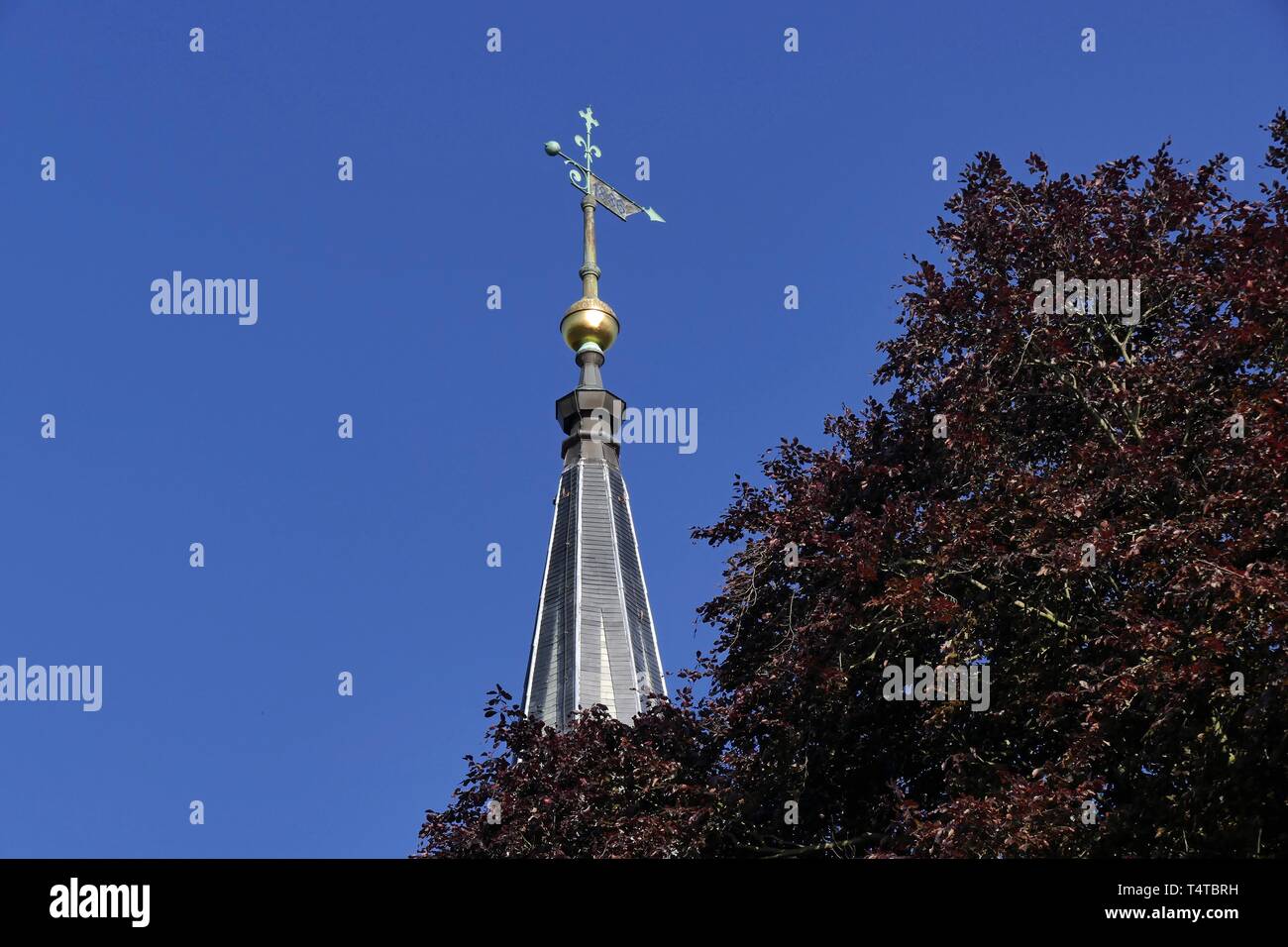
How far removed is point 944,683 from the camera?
17.2 metres

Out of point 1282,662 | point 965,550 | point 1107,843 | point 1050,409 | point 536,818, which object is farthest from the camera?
point 536,818

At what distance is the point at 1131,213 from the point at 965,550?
483cm

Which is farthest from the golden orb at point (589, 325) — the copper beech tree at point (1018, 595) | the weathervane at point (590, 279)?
the copper beech tree at point (1018, 595)

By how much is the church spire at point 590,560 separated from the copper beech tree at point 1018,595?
1516cm

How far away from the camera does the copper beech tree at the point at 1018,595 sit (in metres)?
15.6

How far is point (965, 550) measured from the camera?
17219 millimetres

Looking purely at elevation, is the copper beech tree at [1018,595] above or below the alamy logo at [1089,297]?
below
